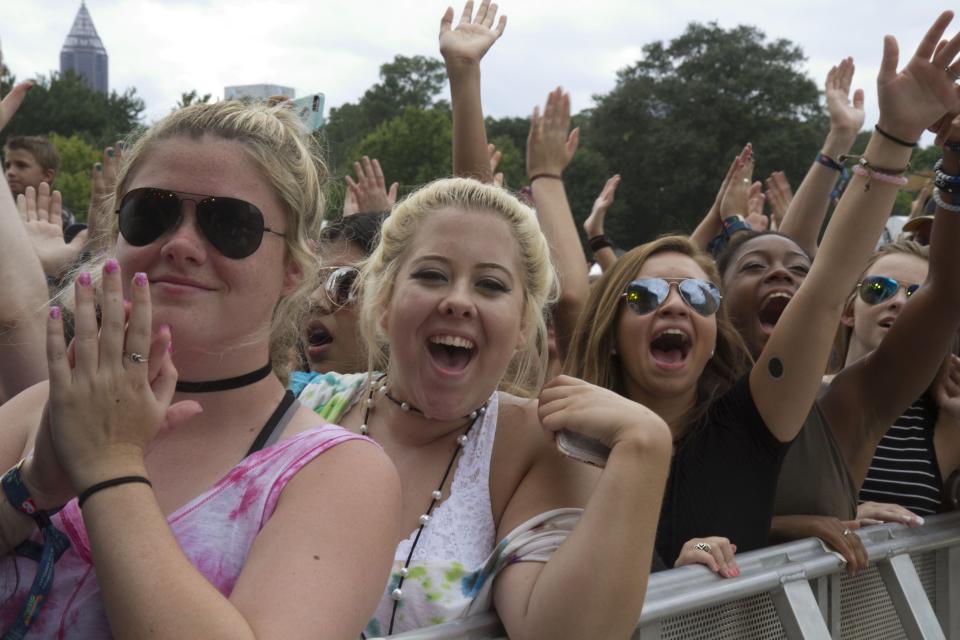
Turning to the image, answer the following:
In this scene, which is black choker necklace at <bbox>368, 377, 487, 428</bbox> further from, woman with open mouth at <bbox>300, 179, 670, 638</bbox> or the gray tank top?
the gray tank top

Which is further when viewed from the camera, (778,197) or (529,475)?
(778,197)

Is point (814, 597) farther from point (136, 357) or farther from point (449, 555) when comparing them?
point (136, 357)

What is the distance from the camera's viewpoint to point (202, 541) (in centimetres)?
152

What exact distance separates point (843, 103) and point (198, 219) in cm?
398

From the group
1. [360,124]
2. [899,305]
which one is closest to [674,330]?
[899,305]

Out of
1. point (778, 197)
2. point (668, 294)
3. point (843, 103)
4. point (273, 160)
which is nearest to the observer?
→ point (273, 160)

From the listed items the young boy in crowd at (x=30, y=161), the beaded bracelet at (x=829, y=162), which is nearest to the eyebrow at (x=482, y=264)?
the beaded bracelet at (x=829, y=162)

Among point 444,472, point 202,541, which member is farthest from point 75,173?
point 202,541

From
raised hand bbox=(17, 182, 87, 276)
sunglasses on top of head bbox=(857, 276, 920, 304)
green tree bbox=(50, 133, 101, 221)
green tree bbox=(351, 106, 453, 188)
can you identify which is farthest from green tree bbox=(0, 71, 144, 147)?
sunglasses on top of head bbox=(857, 276, 920, 304)

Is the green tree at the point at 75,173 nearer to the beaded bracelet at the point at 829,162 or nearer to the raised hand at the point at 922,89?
the beaded bracelet at the point at 829,162

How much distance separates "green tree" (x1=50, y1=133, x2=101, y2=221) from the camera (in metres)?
40.4

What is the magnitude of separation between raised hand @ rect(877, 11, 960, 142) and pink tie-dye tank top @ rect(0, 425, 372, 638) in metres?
1.94

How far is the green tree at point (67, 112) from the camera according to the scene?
51.7m

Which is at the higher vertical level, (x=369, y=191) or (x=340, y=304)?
(x=369, y=191)
